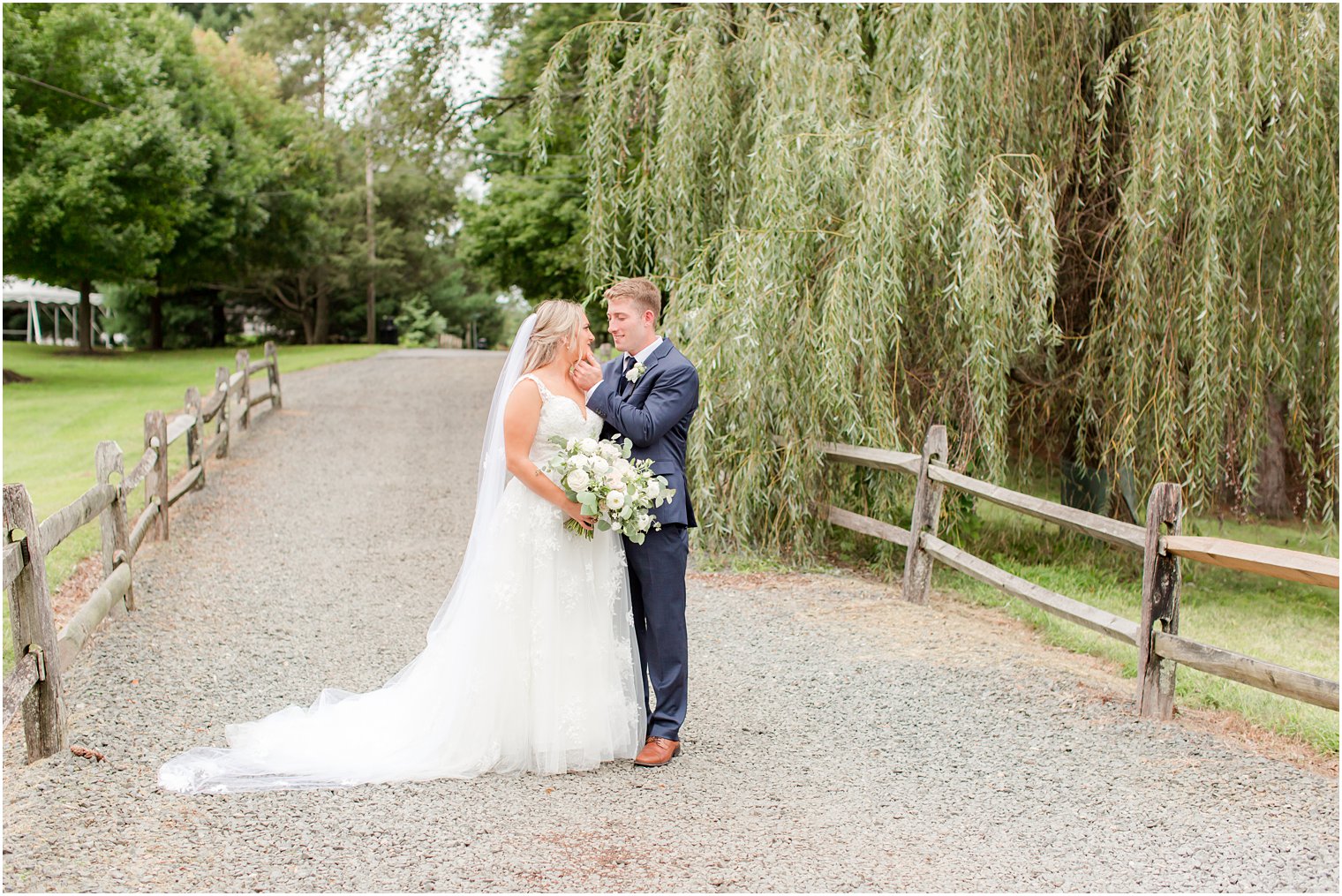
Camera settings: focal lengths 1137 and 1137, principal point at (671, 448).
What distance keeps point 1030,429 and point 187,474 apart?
7.56m

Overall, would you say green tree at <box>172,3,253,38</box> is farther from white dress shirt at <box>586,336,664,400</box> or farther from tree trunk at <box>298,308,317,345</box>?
white dress shirt at <box>586,336,664,400</box>

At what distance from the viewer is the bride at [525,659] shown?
14.5 ft

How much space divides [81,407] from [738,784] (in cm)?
1746

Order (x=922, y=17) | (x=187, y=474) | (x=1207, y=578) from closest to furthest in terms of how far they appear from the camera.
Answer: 1. (x=922, y=17)
2. (x=1207, y=578)
3. (x=187, y=474)

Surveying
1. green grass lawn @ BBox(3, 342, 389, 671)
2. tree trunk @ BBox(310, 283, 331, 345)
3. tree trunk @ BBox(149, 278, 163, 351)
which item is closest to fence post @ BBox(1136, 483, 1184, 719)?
green grass lawn @ BBox(3, 342, 389, 671)

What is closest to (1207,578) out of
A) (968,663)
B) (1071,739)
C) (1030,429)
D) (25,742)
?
(1030,429)

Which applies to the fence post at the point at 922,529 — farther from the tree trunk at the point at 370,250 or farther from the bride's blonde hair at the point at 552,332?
the tree trunk at the point at 370,250

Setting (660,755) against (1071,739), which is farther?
(1071,739)

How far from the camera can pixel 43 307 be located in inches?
1666

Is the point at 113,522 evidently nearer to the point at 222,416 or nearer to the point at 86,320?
the point at 222,416

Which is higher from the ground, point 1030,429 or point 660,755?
point 1030,429

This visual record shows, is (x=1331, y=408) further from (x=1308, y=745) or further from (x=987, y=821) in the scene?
(x=987, y=821)

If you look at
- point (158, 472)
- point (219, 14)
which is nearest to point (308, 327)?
point (219, 14)

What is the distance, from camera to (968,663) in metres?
6.20
